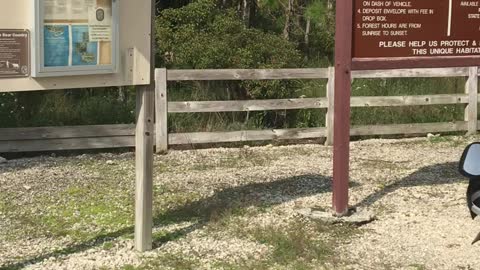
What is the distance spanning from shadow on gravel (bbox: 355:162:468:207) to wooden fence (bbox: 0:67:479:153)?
2.12 meters

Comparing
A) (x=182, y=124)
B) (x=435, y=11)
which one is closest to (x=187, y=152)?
(x=182, y=124)

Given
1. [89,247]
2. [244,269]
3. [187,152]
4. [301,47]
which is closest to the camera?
[244,269]

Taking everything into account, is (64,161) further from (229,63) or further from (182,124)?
(229,63)

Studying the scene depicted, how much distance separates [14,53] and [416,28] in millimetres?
3894

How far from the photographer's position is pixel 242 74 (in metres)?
10.2

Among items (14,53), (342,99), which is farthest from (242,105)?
(14,53)

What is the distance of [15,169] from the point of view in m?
8.59

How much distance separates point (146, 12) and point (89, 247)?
1.92 m

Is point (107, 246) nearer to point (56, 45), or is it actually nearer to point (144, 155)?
point (144, 155)

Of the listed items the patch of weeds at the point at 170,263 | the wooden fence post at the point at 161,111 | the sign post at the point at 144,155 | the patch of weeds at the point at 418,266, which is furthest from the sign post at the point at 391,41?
the wooden fence post at the point at 161,111

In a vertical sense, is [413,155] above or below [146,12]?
below

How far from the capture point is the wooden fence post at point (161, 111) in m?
9.73

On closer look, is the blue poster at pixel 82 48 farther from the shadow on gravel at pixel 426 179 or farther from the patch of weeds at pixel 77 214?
the shadow on gravel at pixel 426 179

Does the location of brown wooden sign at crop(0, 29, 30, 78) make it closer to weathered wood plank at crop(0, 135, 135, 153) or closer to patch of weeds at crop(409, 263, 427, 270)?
patch of weeds at crop(409, 263, 427, 270)
